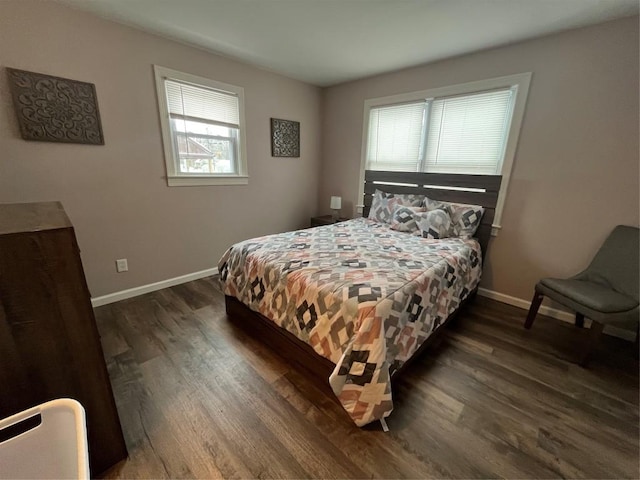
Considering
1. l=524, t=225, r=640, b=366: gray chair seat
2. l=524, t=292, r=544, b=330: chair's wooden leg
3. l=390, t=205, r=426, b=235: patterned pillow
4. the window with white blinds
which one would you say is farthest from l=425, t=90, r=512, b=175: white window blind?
l=524, t=292, r=544, b=330: chair's wooden leg

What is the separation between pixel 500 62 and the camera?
2.46 metres

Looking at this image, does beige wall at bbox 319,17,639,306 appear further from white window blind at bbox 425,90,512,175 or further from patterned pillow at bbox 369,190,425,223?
patterned pillow at bbox 369,190,425,223

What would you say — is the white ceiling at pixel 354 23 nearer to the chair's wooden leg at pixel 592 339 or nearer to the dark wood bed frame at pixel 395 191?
the dark wood bed frame at pixel 395 191

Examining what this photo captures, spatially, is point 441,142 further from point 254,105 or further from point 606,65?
point 254,105

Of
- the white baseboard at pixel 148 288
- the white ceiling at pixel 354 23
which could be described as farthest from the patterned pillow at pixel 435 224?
the white baseboard at pixel 148 288

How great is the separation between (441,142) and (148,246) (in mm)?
3335

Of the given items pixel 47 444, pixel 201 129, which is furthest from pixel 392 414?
pixel 201 129

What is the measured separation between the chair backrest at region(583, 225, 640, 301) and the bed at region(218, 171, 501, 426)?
0.82m

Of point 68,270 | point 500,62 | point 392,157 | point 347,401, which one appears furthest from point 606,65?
point 68,270

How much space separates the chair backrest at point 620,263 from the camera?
1949 millimetres

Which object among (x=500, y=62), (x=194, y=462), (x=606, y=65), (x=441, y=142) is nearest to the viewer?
(x=194, y=462)

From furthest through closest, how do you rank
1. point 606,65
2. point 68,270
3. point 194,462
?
point 606,65
point 194,462
point 68,270

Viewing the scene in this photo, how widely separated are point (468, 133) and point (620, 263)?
1.67 m

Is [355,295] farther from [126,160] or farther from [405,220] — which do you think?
[126,160]
